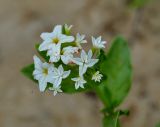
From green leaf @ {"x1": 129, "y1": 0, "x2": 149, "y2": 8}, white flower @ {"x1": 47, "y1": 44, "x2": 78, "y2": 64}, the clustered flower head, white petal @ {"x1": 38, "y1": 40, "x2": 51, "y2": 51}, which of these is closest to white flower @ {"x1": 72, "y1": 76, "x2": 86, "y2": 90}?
the clustered flower head

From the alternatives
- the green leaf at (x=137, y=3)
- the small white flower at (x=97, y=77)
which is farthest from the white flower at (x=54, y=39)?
the green leaf at (x=137, y=3)

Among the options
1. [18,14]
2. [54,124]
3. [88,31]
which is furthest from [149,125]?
[18,14]

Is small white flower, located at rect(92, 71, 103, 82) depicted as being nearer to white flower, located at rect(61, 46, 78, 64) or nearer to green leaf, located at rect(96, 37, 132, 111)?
white flower, located at rect(61, 46, 78, 64)

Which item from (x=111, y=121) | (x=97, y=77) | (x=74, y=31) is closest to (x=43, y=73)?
(x=97, y=77)

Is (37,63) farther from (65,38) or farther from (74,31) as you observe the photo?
(74,31)

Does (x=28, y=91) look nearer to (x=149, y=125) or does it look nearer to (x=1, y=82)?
(x=1, y=82)
